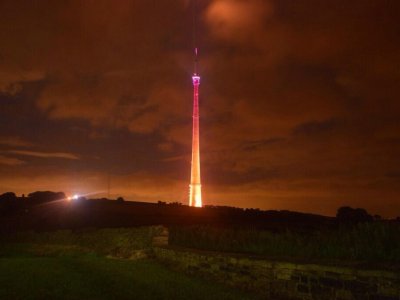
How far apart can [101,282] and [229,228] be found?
31.6 ft

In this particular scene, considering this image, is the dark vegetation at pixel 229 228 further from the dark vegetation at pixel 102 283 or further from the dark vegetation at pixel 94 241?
the dark vegetation at pixel 102 283

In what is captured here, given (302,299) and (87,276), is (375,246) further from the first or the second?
(87,276)

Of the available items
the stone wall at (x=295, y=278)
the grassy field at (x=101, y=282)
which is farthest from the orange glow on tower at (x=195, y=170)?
the stone wall at (x=295, y=278)

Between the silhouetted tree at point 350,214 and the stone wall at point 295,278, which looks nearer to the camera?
the stone wall at point 295,278

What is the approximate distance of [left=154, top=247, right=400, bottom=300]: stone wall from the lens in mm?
8352

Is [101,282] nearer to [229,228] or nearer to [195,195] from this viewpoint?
[229,228]

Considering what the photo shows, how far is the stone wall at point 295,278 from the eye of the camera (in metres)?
8.35

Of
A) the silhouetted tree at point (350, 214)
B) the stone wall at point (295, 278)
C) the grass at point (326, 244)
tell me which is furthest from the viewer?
the silhouetted tree at point (350, 214)

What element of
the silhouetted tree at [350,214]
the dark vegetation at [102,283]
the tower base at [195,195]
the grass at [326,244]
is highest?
the tower base at [195,195]

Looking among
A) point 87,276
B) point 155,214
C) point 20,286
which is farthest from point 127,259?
point 155,214

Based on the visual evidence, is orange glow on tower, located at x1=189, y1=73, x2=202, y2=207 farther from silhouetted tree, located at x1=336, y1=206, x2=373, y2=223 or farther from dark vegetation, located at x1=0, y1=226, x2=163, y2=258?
dark vegetation, located at x1=0, y1=226, x2=163, y2=258

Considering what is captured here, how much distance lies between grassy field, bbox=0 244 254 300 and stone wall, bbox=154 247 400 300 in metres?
0.36

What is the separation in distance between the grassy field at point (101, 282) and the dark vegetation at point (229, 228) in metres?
1.77

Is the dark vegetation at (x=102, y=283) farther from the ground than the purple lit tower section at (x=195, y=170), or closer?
closer
